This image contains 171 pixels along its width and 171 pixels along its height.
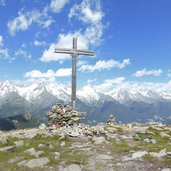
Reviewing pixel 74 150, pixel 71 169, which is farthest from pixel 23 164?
pixel 74 150

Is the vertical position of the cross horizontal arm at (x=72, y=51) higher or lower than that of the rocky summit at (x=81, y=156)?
higher

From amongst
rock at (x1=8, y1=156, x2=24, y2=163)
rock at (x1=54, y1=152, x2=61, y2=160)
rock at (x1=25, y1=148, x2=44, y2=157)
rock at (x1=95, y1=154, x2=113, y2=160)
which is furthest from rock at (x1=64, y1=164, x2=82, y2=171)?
rock at (x1=8, y1=156, x2=24, y2=163)

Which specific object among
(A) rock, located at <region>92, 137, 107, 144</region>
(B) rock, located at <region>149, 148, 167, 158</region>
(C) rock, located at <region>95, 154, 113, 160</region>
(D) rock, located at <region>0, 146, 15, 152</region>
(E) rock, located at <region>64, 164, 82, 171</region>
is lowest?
(E) rock, located at <region>64, 164, 82, 171</region>

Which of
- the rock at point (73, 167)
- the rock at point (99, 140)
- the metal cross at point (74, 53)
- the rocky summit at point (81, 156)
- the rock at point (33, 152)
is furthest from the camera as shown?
the metal cross at point (74, 53)

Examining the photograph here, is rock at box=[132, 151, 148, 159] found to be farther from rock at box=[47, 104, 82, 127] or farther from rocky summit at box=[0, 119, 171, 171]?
rock at box=[47, 104, 82, 127]

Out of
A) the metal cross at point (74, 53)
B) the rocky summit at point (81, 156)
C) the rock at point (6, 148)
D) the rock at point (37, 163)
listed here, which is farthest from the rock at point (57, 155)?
the metal cross at point (74, 53)

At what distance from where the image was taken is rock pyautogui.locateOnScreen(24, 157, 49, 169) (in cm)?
2046

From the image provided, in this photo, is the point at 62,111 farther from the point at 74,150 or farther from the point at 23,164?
the point at 23,164

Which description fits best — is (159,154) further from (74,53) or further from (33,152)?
(74,53)

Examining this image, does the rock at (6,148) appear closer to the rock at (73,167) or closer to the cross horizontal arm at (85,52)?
the rock at (73,167)

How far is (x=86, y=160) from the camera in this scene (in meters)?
21.7

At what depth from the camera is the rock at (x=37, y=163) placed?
67.1 feet

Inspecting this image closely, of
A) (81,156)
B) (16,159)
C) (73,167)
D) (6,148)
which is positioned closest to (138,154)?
(81,156)

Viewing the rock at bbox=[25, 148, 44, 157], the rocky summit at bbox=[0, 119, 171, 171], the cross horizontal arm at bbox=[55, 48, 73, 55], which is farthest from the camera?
the cross horizontal arm at bbox=[55, 48, 73, 55]
